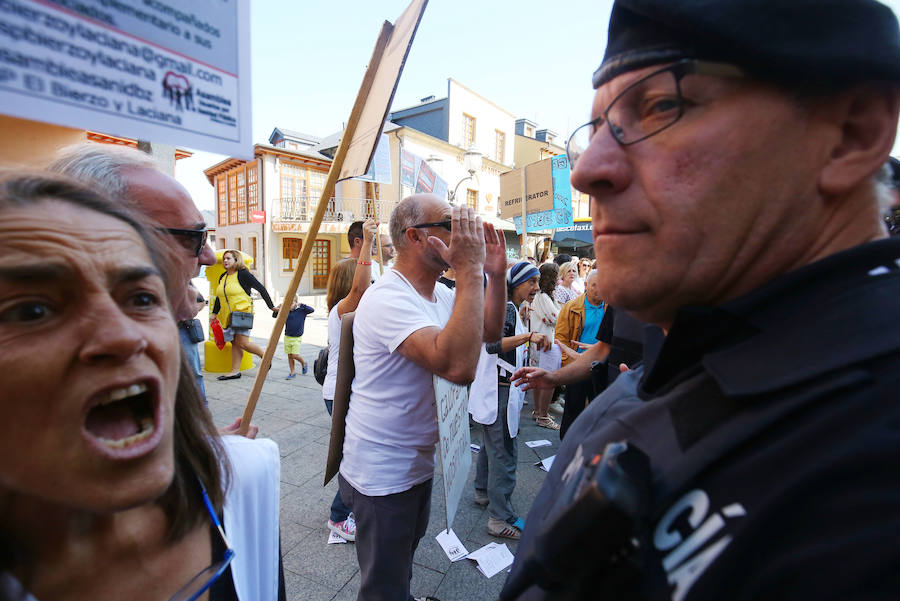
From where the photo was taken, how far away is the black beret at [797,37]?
639 millimetres

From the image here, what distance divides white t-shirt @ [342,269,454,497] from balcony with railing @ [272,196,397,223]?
776 inches

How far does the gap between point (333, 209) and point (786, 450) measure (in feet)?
86.7

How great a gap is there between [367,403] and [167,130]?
1.49m

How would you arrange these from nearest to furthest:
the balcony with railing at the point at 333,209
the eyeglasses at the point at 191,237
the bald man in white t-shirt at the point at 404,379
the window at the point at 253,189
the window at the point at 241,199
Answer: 1. the eyeglasses at the point at 191,237
2. the bald man in white t-shirt at the point at 404,379
3. the window at the point at 253,189
4. the balcony with railing at the point at 333,209
5. the window at the point at 241,199

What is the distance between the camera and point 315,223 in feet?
5.45

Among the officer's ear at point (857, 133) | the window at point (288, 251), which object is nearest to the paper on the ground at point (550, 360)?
the officer's ear at point (857, 133)

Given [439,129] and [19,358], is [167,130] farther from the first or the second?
[439,129]

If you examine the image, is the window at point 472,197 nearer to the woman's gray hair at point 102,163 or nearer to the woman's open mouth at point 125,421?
the woman's gray hair at point 102,163

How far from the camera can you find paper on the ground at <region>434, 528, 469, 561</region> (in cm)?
289

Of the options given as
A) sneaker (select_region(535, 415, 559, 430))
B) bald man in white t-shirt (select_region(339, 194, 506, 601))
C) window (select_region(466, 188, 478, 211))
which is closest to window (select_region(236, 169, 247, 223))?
window (select_region(466, 188, 478, 211))

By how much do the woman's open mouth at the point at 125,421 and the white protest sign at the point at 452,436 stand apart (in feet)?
4.03

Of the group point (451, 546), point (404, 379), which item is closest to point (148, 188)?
point (404, 379)

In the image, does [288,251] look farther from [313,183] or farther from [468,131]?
[468,131]

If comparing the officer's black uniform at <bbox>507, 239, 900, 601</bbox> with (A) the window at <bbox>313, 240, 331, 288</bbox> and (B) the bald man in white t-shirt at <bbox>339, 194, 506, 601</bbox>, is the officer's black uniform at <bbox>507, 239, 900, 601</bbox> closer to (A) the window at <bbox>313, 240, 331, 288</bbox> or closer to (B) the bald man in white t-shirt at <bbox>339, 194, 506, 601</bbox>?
(B) the bald man in white t-shirt at <bbox>339, 194, 506, 601</bbox>
